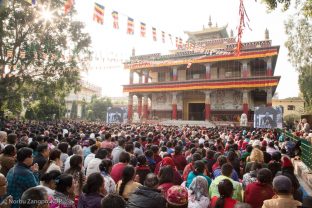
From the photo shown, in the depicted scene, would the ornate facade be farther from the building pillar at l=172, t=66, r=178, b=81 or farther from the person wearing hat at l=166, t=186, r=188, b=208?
the person wearing hat at l=166, t=186, r=188, b=208

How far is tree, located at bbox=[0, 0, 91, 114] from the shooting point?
1694cm

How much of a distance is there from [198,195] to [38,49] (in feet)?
54.6

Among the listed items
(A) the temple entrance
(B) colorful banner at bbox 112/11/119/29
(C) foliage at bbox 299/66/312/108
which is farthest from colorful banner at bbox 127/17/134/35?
(A) the temple entrance

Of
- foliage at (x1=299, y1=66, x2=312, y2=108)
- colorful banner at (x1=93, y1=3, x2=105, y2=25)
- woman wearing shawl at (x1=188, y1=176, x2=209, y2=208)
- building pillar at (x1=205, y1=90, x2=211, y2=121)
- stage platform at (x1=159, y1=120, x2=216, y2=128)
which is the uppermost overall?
colorful banner at (x1=93, y1=3, x2=105, y2=25)

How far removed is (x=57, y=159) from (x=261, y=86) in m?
26.8

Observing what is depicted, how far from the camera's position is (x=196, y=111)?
3581 centimetres

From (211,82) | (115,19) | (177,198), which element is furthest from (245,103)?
(177,198)

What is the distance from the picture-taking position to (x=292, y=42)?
87.6 ft

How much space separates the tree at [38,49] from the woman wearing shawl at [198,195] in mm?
15778

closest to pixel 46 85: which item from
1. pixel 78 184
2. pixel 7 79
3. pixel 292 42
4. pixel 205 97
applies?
pixel 7 79

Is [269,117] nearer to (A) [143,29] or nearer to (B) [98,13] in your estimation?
(A) [143,29]

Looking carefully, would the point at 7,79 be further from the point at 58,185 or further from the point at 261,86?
the point at 261,86

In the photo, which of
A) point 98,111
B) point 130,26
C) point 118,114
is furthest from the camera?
point 98,111

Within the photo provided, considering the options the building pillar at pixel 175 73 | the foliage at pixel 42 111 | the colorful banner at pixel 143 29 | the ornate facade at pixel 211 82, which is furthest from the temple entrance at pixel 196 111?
the colorful banner at pixel 143 29
